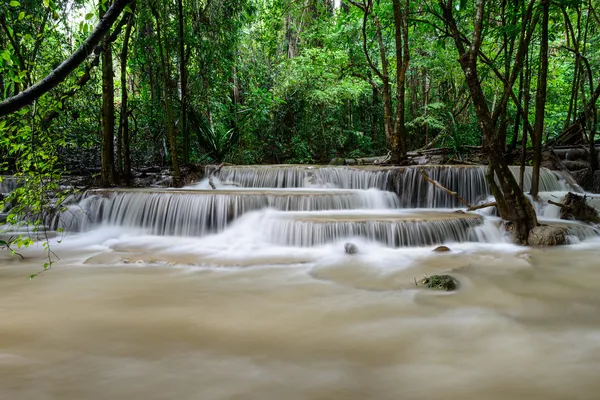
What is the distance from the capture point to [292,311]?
3027mm

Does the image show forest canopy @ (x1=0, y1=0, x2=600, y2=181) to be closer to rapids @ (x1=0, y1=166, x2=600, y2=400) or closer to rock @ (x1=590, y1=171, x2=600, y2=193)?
rock @ (x1=590, y1=171, x2=600, y2=193)

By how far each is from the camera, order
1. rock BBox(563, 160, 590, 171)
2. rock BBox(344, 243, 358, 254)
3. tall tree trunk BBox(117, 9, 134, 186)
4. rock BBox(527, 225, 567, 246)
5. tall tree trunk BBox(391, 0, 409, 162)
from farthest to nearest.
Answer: rock BBox(563, 160, 590, 171) < tall tree trunk BBox(391, 0, 409, 162) < tall tree trunk BBox(117, 9, 134, 186) < rock BBox(527, 225, 567, 246) < rock BBox(344, 243, 358, 254)

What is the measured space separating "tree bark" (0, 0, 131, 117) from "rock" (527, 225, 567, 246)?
5.86 meters

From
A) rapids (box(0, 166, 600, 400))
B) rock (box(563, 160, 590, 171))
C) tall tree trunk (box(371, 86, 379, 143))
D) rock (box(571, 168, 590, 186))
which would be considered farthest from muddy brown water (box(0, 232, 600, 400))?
tall tree trunk (box(371, 86, 379, 143))

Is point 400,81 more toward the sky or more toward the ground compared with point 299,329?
more toward the sky

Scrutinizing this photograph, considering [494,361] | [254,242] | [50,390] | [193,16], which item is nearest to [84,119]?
[193,16]

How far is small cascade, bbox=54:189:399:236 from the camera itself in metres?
6.50

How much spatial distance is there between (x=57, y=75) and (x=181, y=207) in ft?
18.2

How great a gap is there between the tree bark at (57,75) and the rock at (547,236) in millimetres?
5855

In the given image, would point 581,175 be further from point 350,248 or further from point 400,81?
point 350,248

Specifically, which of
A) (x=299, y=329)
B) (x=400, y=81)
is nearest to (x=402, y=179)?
(x=400, y=81)

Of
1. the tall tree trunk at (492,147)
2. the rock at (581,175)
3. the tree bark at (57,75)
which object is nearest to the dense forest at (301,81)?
the tall tree trunk at (492,147)

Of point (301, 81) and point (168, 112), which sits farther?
point (301, 81)

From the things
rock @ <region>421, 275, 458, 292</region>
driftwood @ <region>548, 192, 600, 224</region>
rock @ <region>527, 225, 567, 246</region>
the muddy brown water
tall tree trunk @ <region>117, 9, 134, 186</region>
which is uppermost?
tall tree trunk @ <region>117, 9, 134, 186</region>
